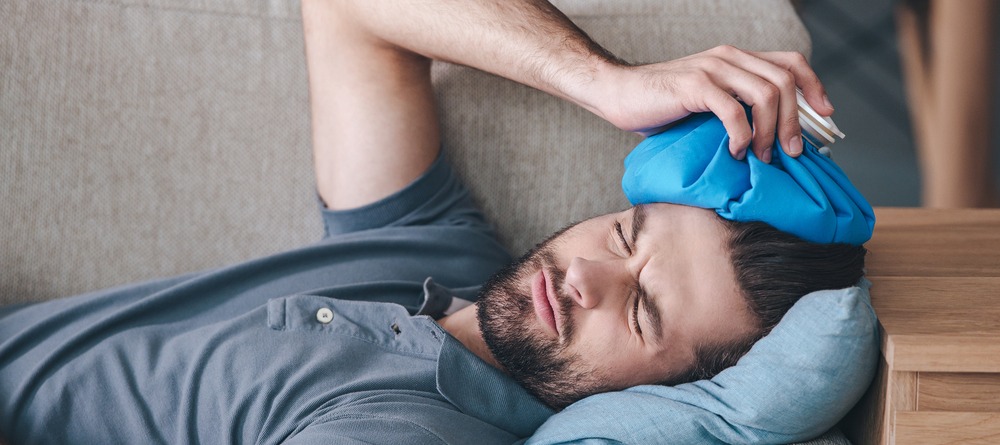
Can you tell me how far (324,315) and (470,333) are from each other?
0.23 m

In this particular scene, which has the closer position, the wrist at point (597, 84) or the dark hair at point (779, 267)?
the dark hair at point (779, 267)

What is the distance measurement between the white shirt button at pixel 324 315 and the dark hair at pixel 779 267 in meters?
0.60

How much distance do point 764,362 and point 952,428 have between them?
0.68 ft

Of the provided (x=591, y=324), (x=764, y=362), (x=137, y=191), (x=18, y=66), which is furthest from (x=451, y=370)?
(x=18, y=66)

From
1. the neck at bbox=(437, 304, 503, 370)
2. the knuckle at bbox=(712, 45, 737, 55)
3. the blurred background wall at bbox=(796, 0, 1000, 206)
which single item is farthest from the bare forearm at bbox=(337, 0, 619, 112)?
the blurred background wall at bbox=(796, 0, 1000, 206)

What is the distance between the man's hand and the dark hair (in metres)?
0.11

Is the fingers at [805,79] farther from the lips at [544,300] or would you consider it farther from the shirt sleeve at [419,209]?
the shirt sleeve at [419,209]

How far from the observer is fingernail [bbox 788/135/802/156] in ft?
3.71

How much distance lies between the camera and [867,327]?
100 centimetres

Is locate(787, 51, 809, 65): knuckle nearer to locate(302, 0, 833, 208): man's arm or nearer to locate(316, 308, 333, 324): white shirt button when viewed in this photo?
locate(302, 0, 833, 208): man's arm

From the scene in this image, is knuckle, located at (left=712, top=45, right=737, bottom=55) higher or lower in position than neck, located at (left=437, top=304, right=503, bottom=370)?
higher

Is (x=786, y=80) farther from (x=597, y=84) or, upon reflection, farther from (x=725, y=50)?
(x=597, y=84)

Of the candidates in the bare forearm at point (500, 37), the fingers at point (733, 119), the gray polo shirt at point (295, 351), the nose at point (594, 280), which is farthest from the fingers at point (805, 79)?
the gray polo shirt at point (295, 351)

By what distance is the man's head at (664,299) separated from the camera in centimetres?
117
